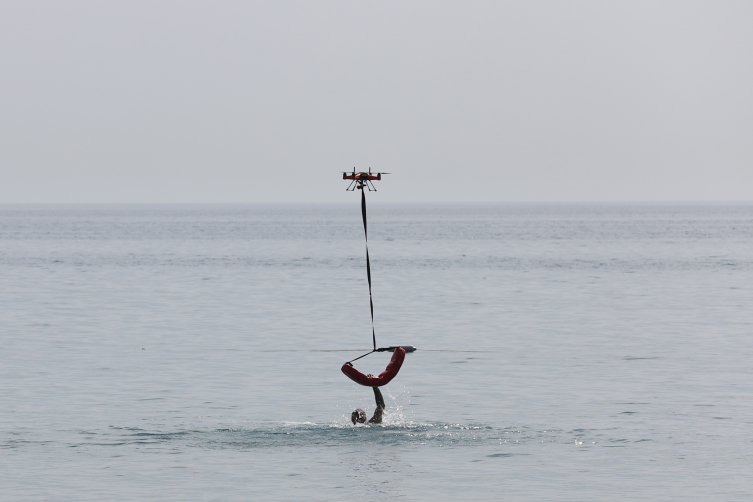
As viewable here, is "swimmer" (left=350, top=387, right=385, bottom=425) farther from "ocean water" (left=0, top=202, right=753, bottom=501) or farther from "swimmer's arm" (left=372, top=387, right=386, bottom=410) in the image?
"ocean water" (left=0, top=202, right=753, bottom=501)

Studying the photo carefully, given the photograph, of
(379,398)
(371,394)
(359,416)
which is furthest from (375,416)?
(371,394)

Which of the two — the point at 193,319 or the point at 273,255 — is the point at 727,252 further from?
the point at 193,319

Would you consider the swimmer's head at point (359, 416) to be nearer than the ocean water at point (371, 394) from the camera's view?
No

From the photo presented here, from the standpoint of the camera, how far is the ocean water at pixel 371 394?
2369cm

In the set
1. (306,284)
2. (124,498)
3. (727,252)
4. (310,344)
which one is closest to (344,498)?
(124,498)

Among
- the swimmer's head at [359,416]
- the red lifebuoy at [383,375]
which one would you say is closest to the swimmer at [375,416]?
the swimmer's head at [359,416]

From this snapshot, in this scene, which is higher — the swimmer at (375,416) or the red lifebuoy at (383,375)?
the red lifebuoy at (383,375)

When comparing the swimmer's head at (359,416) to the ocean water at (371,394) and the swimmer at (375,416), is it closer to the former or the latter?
the swimmer at (375,416)

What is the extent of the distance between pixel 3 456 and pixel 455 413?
1180 centimetres

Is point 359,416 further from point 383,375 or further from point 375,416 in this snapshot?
point 383,375

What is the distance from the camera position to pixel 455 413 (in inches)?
1220

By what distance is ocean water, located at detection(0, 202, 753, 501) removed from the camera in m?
23.7

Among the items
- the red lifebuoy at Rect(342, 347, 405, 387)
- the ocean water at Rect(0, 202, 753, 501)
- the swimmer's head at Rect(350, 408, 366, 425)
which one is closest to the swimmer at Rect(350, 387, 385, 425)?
the swimmer's head at Rect(350, 408, 366, 425)

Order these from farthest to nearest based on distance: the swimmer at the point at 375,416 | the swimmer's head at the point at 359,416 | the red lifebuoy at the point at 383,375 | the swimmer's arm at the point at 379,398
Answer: the swimmer's head at the point at 359,416
the swimmer at the point at 375,416
the swimmer's arm at the point at 379,398
the red lifebuoy at the point at 383,375
